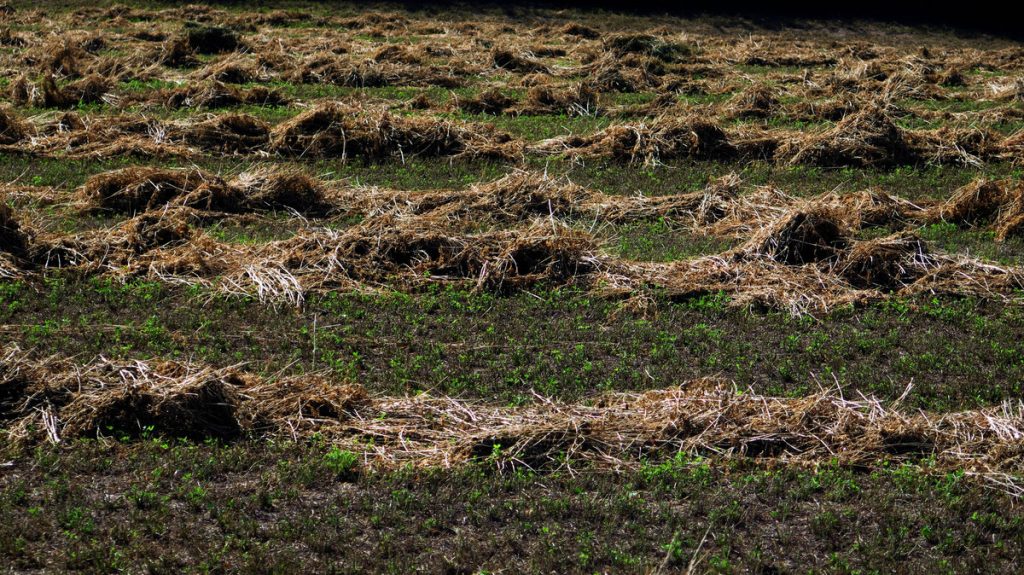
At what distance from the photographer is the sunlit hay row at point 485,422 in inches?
275

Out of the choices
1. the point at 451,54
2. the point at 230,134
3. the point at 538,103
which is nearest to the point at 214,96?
the point at 230,134

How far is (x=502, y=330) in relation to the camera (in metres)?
9.23

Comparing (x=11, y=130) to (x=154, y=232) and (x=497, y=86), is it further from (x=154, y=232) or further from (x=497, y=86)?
(x=497, y=86)

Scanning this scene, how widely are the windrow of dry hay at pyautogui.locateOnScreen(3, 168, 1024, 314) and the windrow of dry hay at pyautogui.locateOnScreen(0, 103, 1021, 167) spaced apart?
2554mm

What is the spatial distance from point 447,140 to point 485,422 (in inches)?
328

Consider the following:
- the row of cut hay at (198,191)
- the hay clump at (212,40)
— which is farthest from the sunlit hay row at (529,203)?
the hay clump at (212,40)

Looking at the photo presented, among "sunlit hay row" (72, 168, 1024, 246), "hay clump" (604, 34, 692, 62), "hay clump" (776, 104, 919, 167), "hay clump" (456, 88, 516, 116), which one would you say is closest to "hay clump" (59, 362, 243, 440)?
"sunlit hay row" (72, 168, 1024, 246)

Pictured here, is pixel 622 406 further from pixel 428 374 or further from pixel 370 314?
pixel 370 314

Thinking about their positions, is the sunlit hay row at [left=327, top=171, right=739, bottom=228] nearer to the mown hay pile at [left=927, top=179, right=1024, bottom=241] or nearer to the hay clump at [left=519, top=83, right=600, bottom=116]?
the mown hay pile at [left=927, top=179, right=1024, bottom=241]

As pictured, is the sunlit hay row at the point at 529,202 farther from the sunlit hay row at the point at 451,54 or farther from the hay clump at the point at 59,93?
the sunlit hay row at the point at 451,54

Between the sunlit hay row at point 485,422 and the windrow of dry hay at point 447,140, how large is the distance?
7.56 m

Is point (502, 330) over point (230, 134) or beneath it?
beneath

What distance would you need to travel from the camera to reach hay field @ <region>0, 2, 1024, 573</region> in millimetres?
6207

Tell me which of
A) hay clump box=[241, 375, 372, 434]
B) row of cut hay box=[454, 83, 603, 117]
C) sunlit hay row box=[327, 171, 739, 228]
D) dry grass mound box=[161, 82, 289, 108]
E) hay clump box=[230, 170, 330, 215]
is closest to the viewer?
hay clump box=[241, 375, 372, 434]
